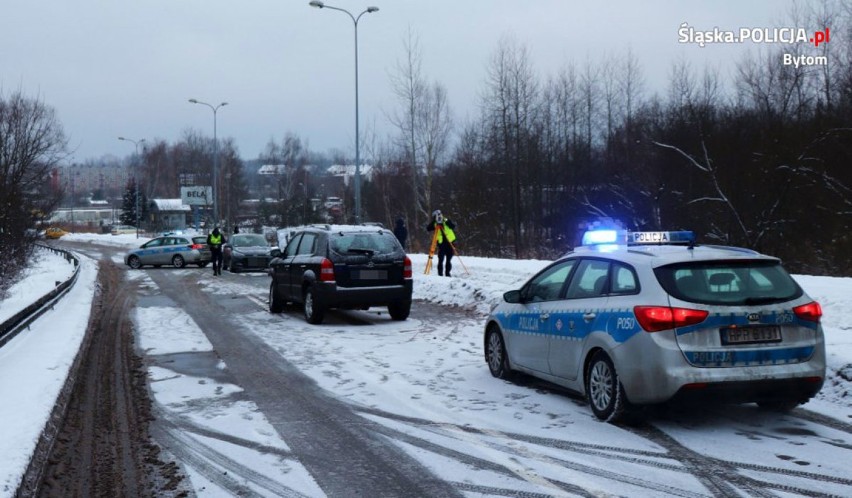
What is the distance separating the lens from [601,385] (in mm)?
6848

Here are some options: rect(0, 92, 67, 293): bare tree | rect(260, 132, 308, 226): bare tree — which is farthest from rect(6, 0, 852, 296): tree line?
rect(260, 132, 308, 226): bare tree

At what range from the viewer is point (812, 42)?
123 feet

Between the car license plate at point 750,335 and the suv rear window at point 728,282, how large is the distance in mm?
209

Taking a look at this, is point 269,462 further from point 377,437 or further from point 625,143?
point 625,143

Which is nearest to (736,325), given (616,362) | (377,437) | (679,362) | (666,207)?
(679,362)

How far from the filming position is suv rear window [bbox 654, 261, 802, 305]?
632cm

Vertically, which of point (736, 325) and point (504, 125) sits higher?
point (504, 125)

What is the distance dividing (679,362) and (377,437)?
246 cm

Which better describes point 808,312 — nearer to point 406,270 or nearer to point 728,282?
point 728,282

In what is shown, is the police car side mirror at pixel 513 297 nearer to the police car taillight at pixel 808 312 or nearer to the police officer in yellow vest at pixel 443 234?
the police car taillight at pixel 808 312

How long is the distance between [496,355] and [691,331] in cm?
320

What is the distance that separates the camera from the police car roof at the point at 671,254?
6582 mm

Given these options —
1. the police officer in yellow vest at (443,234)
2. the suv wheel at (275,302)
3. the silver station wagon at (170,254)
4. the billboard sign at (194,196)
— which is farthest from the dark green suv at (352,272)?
the billboard sign at (194,196)

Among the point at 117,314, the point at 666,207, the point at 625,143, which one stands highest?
the point at 625,143
